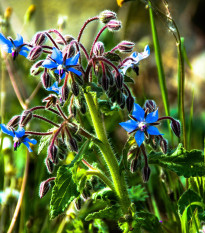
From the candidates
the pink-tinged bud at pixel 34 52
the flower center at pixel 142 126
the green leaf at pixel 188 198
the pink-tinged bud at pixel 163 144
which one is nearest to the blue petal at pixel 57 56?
the pink-tinged bud at pixel 34 52

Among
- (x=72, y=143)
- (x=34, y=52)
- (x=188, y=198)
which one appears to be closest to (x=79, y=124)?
(x=72, y=143)

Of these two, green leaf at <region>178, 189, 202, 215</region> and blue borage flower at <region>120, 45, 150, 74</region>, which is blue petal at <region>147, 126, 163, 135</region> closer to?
blue borage flower at <region>120, 45, 150, 74</region>

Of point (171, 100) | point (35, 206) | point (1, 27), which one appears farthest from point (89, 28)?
point (35, 206)

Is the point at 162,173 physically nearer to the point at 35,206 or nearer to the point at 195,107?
the point at 35,206

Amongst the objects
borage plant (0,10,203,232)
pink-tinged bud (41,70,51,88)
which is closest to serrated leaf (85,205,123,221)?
borage plant (0,10,203,232)

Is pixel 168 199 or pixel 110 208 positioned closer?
pixel 110 208
